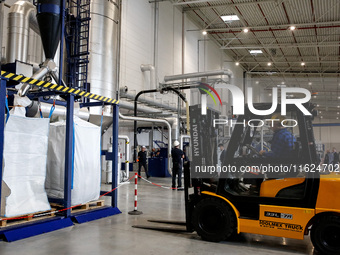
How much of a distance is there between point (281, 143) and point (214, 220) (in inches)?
61.5

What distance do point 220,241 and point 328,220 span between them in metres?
1.59

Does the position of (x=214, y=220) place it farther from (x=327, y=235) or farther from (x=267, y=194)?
(x=327, y=235)

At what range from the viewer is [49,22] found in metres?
6.78

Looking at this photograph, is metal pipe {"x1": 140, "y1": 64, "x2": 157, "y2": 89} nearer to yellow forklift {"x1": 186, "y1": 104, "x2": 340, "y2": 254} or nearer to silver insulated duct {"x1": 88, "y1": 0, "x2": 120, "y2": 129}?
silver insulated duct {"x1": 88, "y1": 0, "x2": 120, "y2": 129}

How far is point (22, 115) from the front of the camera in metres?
5.89

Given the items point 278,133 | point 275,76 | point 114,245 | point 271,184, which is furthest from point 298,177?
point 275,76

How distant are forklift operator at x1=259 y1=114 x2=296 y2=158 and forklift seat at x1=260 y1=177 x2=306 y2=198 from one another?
357 millimetres

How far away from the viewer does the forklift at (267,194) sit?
4516 millimetres

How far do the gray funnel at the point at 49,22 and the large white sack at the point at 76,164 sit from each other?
5.20 feet

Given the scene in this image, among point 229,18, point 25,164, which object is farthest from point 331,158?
point 25,164

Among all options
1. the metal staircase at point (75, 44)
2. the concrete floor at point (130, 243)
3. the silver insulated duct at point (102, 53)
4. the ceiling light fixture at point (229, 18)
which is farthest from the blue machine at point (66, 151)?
the ceiling light fixture at point (229, 18)

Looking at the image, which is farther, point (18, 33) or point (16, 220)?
point (18, 33)

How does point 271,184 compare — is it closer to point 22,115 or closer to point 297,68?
point 22,115

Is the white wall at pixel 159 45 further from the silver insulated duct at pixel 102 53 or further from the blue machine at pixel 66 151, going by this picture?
the blue machine at pixel 66 151
